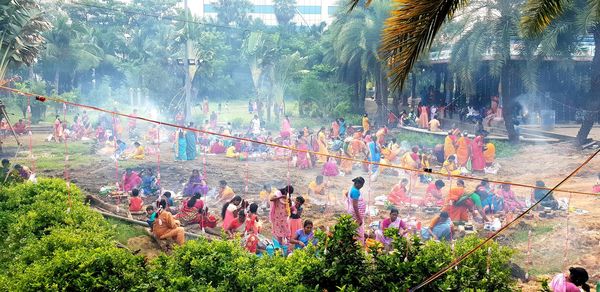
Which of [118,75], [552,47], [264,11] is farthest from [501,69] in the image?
[264,11]

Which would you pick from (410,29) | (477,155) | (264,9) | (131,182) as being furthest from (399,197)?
(264,9)

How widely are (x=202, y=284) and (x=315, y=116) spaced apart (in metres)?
26.0

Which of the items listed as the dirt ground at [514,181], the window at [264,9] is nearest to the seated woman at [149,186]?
the dirt ground at [514,181]

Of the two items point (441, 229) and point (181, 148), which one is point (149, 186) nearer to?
point (181, 148)

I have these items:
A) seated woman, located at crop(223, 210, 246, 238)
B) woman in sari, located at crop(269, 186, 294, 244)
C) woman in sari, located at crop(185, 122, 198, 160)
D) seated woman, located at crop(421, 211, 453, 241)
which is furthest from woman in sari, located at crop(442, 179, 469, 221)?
woman in sari, located at crop(185, 122, 198, 160)

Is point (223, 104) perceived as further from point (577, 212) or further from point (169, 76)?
point (577, 212)

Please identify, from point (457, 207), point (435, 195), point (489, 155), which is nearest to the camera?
point (457, 207)

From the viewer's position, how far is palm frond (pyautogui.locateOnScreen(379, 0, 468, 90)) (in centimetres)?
544

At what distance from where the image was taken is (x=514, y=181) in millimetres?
15820

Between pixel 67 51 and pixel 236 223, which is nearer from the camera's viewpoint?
pixel 236 223

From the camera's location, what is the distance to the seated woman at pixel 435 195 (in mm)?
13012

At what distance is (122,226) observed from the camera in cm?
1120

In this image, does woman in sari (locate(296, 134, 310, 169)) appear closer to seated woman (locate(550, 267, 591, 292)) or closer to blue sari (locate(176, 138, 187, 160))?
blue sari (locate(176, 138, 187, 160))

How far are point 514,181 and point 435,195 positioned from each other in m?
3.79
